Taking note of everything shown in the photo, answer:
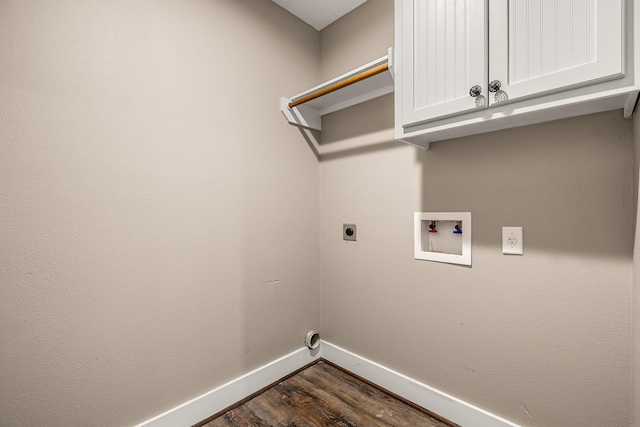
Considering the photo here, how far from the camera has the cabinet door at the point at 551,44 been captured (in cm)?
75

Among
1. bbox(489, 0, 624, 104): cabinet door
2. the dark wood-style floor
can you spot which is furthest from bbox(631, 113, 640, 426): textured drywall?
the dark wood-style floor

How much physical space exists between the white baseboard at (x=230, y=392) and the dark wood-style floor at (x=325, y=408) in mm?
48

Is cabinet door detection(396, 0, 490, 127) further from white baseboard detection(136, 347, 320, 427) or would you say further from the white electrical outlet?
white baseboard detection(136, 347, 320, 427)

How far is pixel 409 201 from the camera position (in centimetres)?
149

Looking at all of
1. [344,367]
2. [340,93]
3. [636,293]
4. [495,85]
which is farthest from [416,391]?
[340,93]

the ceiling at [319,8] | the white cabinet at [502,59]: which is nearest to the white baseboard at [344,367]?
the white cabinet at [502,59]

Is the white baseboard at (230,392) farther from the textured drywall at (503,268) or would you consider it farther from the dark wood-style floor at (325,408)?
the textured drywall at (503,268)

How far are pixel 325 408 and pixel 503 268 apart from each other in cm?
108

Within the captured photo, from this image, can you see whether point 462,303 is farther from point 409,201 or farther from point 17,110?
point 17,110

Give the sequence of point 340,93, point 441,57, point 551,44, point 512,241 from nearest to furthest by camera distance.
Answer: point 551,44, point 441,57, point 512,241, point 340,93

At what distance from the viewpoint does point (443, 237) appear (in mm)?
1417

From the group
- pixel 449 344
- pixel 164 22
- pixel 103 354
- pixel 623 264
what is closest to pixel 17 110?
pixel 164 22

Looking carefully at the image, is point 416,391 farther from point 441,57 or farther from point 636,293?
point 441,57

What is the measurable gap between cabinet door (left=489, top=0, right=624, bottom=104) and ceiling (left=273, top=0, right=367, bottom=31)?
101 centimetres
